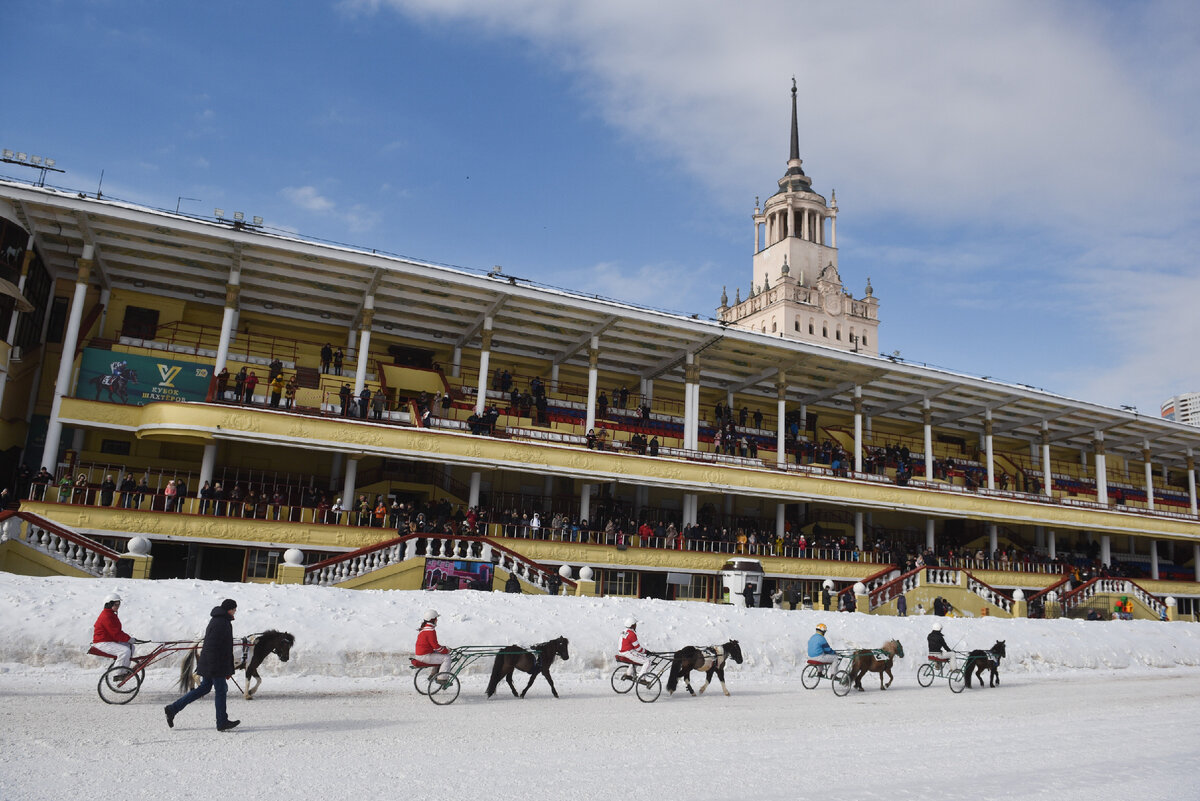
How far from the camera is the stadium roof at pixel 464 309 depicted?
27531 mm

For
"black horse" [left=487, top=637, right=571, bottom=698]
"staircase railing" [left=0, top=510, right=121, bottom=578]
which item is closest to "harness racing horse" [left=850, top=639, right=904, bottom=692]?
"black horse" [left=487, top=637, right=571, bottom=698]

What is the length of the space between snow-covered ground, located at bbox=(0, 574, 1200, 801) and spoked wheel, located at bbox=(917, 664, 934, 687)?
0.86 ft

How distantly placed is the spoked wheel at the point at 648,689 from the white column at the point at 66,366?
21091mm

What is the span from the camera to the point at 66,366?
87.4 ft

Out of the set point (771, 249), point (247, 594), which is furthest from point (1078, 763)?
point (771, 249)

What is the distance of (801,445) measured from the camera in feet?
136

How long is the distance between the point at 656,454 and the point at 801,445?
11969mm

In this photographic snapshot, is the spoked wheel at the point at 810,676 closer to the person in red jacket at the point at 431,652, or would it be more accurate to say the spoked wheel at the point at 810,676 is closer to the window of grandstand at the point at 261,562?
the person in red jacket at the point at 431,652

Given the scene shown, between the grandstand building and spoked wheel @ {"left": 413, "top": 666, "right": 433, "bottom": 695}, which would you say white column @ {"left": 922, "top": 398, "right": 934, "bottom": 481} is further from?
spoked wheel @ {"left": 413, "top": 666, "right": 433, "bottom": 695}

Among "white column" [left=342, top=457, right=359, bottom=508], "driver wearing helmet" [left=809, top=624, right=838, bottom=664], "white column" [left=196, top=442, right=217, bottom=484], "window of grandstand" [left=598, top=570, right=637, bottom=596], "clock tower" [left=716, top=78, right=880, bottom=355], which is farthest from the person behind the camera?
"clock tower" [left=716, top=78, right=880, bottom=355]

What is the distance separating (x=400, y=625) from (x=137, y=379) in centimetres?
1806

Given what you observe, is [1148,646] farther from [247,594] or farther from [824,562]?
[247,594]

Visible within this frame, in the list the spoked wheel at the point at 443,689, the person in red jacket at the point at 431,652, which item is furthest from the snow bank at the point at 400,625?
the person in red jacket at the point at 431,652

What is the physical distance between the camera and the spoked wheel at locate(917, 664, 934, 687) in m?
18.1
